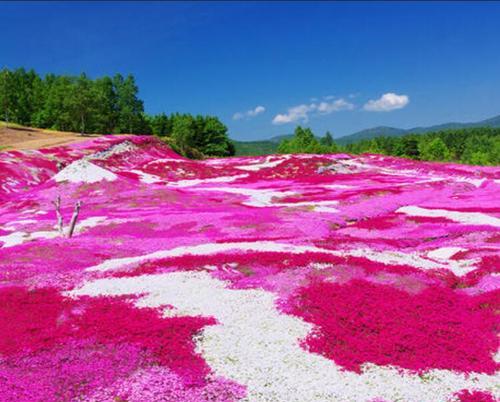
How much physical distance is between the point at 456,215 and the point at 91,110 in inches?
4583

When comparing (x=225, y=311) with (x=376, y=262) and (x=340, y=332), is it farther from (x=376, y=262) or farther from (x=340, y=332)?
(x=376, y=262)

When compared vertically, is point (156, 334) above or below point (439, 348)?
above

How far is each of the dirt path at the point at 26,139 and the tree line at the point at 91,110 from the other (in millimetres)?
8014

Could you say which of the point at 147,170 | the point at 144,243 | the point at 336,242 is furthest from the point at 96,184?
the point at 336,242

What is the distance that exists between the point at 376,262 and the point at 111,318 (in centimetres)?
1531

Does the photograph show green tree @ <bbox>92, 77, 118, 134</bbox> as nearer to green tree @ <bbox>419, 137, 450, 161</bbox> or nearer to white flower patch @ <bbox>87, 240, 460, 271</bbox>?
white flower patch @ <bbox>87, 240, 460, 271</bbox>

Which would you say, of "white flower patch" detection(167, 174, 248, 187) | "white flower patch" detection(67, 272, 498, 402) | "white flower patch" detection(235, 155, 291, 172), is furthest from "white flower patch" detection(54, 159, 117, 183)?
"white flower patch" detection(67, 272, 498, 402)

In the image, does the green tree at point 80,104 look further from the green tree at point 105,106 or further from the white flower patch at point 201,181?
the white flower patch at point 201,181

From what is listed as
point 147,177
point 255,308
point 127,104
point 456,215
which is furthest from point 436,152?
point 255,308

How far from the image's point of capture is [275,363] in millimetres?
15969

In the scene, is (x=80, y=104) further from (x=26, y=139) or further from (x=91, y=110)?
(x=26, y=139)

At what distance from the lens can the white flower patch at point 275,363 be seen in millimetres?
14297

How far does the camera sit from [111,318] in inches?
750

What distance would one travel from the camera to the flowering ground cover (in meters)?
14.8
